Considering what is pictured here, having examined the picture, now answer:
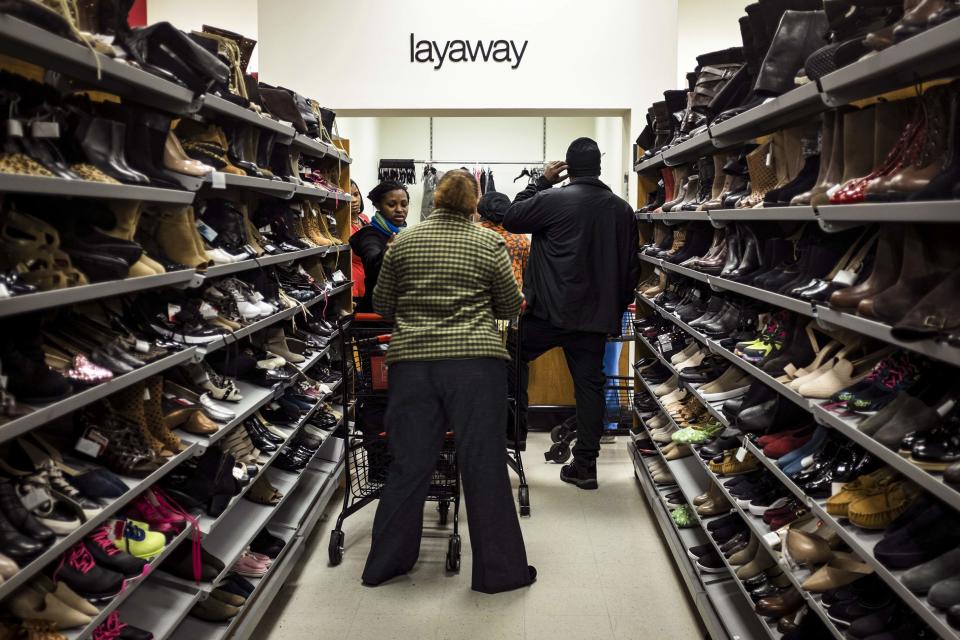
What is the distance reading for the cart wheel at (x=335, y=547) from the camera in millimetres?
4266

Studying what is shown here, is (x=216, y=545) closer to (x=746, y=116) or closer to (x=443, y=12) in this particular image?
(x=746, y=116)

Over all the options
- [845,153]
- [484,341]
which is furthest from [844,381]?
[484,341]

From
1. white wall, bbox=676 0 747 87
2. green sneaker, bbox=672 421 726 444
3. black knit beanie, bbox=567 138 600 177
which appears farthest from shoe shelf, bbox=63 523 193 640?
white wall, bbox=676 0 747 87

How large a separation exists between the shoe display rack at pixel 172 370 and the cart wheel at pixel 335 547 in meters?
0.16

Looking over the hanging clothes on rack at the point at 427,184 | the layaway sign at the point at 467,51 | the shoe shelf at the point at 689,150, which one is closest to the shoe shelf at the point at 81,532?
the shoe shelf at the point at 689,150

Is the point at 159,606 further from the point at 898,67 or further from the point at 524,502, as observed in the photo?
the point at 898,67

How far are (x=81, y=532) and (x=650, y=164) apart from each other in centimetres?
425

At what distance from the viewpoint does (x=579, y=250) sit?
5.32 m

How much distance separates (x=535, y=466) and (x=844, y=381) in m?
3.60

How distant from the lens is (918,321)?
6.31ft

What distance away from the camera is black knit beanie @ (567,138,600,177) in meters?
5.37

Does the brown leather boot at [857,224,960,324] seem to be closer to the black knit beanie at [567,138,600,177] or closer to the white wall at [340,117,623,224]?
the black knit beanie at [567,138,600,177]

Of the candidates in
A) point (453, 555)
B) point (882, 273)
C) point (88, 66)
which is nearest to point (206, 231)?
point (88, 66)

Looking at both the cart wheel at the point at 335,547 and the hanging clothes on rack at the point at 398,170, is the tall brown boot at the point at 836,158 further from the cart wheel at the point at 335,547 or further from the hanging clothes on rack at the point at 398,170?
the hanging clothes on rack at the point at 398,170
